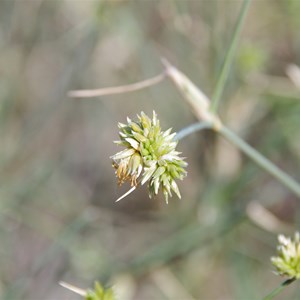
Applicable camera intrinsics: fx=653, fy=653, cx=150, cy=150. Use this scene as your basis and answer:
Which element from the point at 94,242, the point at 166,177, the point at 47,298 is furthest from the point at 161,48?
the point at 166,177

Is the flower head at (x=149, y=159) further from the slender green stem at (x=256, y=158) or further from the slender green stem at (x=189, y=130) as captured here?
the slender green stem at (x=256, y=158)

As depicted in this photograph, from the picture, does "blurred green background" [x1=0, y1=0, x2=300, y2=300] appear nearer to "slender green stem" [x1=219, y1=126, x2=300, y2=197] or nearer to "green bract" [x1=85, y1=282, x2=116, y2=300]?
"slender green stem" [x1=219, y1=126, x2=300, y2=197]

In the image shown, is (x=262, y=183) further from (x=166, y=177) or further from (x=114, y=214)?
(x=166, y=177)

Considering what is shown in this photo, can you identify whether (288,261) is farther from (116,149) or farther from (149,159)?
(116,149)

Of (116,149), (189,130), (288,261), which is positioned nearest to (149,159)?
(189,130)

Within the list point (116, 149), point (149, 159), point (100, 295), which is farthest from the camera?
point (116, 149)

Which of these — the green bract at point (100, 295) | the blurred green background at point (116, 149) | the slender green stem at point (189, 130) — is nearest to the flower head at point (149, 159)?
the slender green stem at point (189, 130)

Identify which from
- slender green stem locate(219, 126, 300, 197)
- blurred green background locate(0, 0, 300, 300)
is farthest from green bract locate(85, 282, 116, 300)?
blurred green background locate(0, 0, 300, 300)
